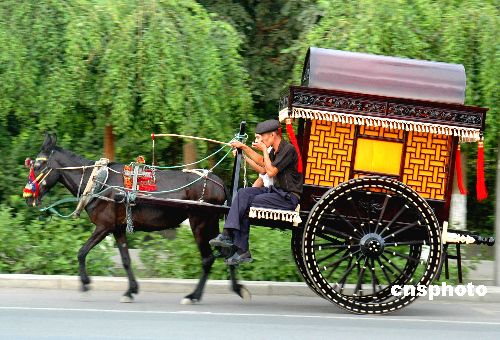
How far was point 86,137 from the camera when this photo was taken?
14648mm

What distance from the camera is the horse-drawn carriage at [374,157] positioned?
9703 millimetres

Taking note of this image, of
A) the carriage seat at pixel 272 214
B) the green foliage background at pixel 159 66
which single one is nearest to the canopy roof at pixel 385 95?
the carriage seat at pixel 272 214

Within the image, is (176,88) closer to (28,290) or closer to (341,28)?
(341,28)

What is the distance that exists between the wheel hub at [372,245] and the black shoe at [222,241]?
1.39 meters

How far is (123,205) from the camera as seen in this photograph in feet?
34.4

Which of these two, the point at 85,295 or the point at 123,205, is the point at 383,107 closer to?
the point at 123,205

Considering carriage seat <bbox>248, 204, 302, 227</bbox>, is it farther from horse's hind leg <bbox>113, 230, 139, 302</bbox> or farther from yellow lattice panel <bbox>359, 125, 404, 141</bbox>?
horse's hind leg <bbox>113, 230, 139, 302</bbox>

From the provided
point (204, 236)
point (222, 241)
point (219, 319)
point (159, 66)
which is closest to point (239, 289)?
point (204, 236)

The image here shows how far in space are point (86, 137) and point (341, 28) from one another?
4.50 meters

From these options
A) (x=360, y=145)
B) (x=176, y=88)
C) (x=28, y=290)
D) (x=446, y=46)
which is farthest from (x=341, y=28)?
(x=28, y=290)

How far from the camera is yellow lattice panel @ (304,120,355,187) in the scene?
9.91 m

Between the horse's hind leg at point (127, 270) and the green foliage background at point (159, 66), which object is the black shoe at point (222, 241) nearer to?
the horse's hind leg at point (127, 270)

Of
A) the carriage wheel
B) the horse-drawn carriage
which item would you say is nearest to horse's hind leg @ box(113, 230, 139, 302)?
the horse-drawn carriage

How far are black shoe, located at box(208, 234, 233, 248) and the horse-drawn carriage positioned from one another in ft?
1.15
